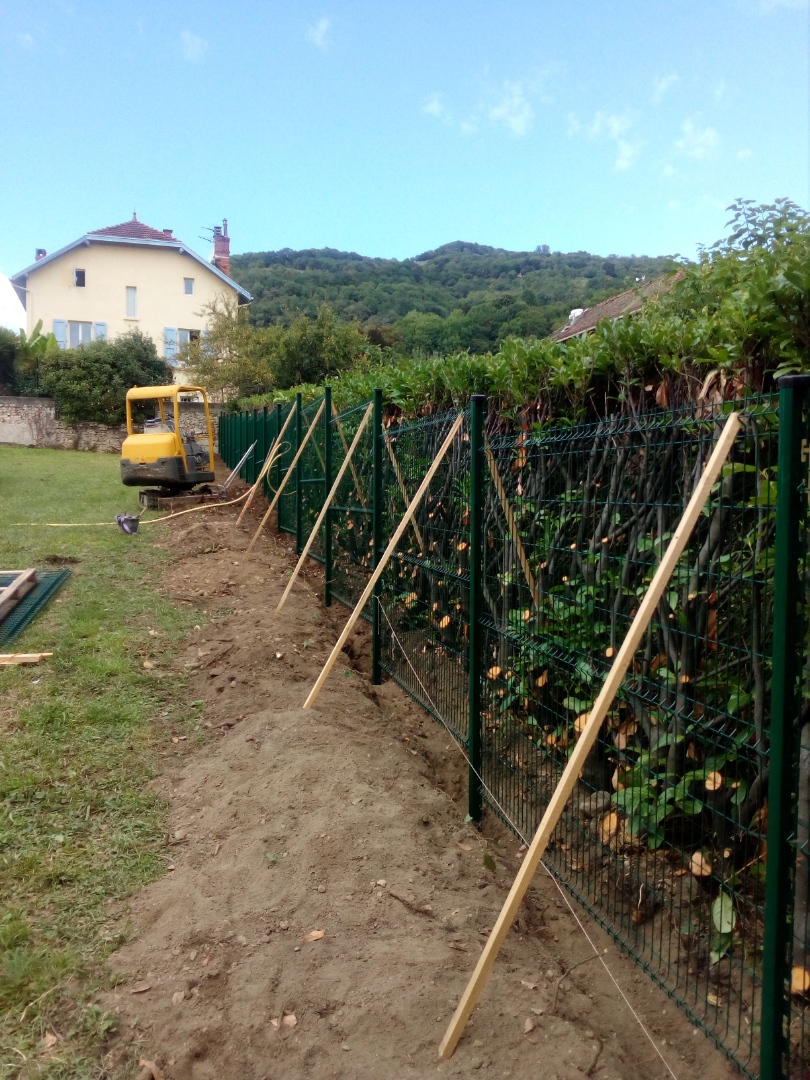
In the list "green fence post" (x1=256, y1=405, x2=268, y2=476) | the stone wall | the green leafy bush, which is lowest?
"green fence post" (x1=256, y1=405, x2=268, y2=476)

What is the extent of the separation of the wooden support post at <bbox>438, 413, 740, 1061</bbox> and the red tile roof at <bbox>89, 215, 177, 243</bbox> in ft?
145

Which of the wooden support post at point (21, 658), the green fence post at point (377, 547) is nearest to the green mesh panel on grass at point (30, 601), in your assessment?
the wooden support post at point (21, 658)

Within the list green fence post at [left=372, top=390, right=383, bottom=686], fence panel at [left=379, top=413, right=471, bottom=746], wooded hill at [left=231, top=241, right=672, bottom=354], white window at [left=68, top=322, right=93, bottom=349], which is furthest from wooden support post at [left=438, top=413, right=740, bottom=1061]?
white window at [left=68, top=322, right=93, bottom=349]

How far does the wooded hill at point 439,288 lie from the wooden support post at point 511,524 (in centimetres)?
3363

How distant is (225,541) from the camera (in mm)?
11586

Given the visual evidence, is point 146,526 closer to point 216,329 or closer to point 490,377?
point 490,377

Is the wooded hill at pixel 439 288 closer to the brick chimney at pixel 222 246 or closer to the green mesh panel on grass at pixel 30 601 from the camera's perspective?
the brick chimney at pixel 222 246

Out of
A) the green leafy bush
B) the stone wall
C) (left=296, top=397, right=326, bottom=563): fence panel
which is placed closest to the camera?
(left=296, top=397, right=326, bottom=563): fence panel

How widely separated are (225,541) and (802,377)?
10409 mm

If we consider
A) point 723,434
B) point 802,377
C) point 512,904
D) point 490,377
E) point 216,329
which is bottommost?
point 512,904

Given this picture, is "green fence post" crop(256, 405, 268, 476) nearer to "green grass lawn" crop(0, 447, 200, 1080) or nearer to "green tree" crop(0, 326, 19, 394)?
"green grass lawn" crop(0, 447, 200, 1080)

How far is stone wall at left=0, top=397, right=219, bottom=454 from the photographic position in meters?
32.0

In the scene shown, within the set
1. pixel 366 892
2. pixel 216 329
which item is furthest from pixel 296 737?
pixel 216 329

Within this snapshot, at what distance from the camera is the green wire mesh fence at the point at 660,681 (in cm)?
188
